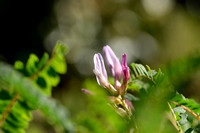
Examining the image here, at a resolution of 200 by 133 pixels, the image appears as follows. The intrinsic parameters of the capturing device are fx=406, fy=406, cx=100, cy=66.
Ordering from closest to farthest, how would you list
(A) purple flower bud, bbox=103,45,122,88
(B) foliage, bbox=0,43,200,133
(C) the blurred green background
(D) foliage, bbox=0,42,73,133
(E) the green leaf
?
(B) foliage, bbox=0,43,200,133, (E) the green leaf, (A) purple flower bud, bbox=103,45,122,88, (D) foliage, bbox=0,42,73,133, (C) the blurred green background

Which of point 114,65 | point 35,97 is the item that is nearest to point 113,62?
point 114,65

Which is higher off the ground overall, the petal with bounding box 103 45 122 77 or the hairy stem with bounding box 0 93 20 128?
the hairy stem with bounding box 0 93 20 128

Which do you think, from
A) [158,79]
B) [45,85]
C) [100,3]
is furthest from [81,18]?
[158,79]

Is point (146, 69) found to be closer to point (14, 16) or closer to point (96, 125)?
point (96, 125)

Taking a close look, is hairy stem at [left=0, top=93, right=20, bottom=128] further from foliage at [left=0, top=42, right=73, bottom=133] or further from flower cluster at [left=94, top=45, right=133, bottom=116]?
flower cluster at [left=94, top=45, right=133, bottom=116]

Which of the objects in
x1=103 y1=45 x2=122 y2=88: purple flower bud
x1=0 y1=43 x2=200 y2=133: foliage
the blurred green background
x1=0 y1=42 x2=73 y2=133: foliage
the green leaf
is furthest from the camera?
the blurred green background

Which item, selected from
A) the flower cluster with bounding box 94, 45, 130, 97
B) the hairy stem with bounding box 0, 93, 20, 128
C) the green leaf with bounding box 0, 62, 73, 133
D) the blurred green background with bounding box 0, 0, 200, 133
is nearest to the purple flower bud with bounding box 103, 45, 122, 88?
the flower cluster with bounding box 94, 45, 130, 97
